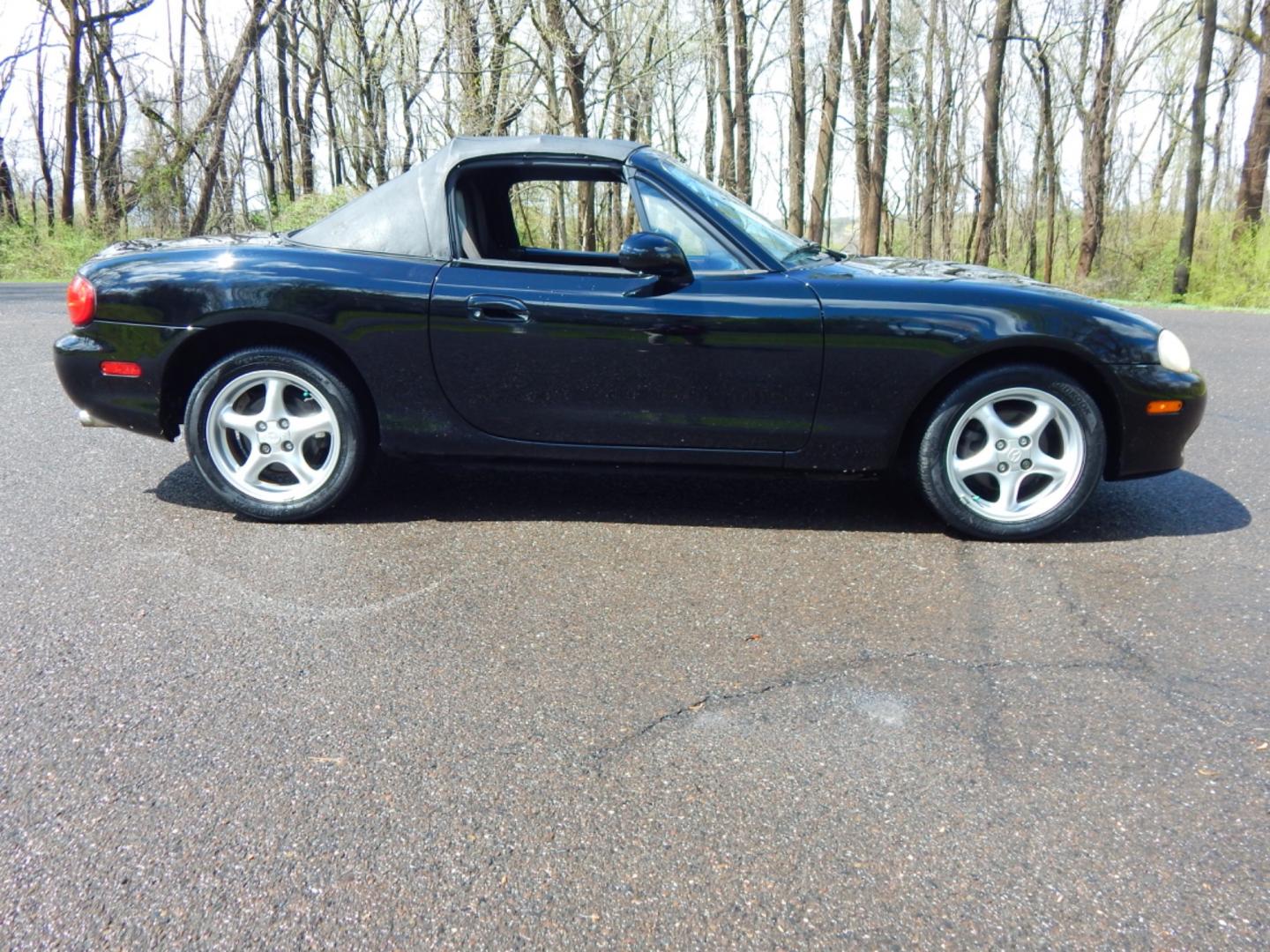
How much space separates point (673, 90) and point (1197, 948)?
115 ft

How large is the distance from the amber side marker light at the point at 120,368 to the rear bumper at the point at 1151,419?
3.86 metres

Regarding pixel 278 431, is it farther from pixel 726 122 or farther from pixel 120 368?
pixel 726 122

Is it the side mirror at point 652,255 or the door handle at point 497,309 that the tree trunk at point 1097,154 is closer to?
the side mirror at point 652,255

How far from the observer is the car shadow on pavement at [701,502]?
157 inches

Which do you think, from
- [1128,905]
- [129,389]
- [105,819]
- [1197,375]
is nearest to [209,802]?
[105,819]

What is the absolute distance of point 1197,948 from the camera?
1.67m

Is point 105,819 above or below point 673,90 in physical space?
below

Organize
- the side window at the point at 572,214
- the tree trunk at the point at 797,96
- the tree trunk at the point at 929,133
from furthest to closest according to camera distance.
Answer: the tree trunk at the point at 929,133
the tree trunk at the point at 797,96
the side window at the point at 572,214

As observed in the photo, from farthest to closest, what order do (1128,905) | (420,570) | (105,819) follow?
(420,570)
(105,819)
(1128,905)

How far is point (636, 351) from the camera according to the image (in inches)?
146

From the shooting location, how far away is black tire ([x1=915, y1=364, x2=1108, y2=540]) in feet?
12.2

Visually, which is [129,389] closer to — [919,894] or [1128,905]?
[919,894]

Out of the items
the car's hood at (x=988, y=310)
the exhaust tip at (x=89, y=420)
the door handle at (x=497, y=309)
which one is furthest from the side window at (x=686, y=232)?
the exhaust tip at (x=89, y=420)

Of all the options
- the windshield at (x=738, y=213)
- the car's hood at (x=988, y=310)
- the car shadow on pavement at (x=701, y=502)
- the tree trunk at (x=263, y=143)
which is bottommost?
the car shadow on pavement at (x=701, y=502)
